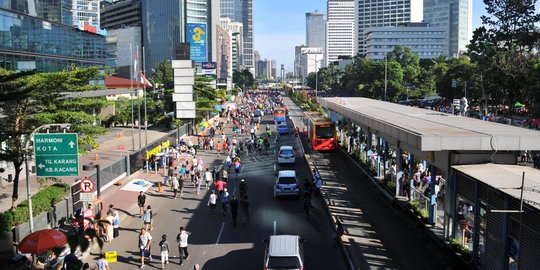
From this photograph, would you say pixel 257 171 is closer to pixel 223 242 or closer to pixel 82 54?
pixel 223 242

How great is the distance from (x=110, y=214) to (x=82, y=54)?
4534cm

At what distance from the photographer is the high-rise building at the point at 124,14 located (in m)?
176

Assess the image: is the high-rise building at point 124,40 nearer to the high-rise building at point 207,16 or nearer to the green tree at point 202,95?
the high-rise building at point 207,16

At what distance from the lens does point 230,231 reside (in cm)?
2184

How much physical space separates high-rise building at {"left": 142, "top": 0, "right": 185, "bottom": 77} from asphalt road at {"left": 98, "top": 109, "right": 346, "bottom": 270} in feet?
418

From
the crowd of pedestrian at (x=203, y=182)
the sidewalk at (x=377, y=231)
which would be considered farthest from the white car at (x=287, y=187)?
the sidewalk at (x=377, y=231)

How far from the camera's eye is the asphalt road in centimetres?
1814

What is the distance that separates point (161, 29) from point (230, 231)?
14260 centimetres

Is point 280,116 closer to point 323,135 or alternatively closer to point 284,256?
point 323,135

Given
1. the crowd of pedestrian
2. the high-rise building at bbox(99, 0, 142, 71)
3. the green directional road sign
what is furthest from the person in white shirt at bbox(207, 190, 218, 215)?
the high-rise building at bbox(99, 0, 142, 71)

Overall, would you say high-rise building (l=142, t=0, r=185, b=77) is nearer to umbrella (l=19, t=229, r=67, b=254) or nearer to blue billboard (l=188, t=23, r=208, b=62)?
blue billboard (l=188, t=23, r=208, b=62)

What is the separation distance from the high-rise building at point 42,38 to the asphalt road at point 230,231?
575 inches

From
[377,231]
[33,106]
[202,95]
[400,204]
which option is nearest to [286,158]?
[400,204]

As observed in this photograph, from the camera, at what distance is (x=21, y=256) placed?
58.1 ft
